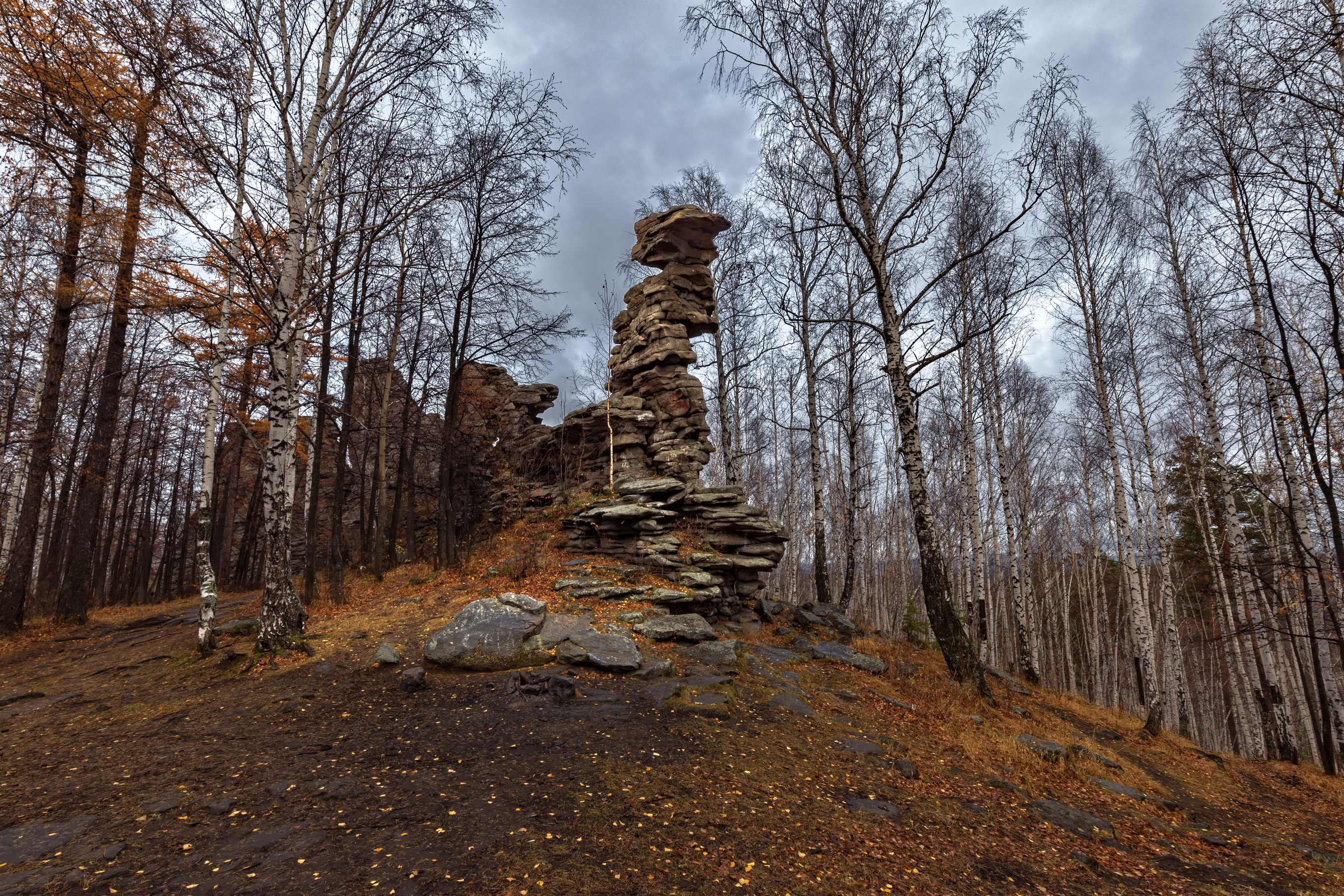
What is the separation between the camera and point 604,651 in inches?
291

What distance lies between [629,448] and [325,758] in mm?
11474

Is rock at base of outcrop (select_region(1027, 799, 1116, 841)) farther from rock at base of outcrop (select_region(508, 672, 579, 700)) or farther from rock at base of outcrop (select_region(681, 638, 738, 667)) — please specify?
rock at base of outcrop (select_region(508, 672, 579, 700))

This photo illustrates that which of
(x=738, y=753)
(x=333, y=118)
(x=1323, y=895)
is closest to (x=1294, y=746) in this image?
(x=1323, y=895)

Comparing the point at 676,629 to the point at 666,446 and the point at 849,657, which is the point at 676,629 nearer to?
the point at 849,657

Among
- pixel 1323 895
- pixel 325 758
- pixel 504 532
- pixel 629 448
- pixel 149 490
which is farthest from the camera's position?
pixel 149 490

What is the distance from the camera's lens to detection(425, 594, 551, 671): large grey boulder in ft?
23.4

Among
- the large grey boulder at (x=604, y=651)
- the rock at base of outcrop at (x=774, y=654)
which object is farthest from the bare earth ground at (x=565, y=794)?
the rock at base of outcrop at (x=774, y=654)

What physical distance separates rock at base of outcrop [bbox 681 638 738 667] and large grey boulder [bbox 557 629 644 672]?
3.36 feet

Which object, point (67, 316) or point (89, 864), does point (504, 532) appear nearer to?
point (67, 316)

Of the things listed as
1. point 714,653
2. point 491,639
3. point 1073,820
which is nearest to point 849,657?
point 714,653

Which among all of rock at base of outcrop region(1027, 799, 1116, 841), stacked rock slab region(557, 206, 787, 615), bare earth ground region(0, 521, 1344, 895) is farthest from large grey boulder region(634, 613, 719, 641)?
rock at base of outcrop region(1027, 799, 1116, 841)

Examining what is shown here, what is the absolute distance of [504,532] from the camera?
16.5 m

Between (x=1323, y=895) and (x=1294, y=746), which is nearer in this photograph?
(x=1323, y=895)

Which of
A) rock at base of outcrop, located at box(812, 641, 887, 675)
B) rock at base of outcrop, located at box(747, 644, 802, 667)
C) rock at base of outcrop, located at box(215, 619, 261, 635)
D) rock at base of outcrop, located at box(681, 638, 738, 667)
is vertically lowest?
rock at base of outcrop, located at box(812, 641, 887, 675)
